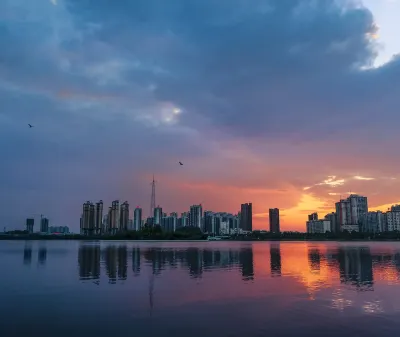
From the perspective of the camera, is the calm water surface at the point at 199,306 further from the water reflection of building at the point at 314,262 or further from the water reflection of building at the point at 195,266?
the water reflection of building at the point at 314,262

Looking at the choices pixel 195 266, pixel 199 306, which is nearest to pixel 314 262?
pixel 195 266

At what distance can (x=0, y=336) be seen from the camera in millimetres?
19844

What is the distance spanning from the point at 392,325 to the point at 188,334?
43.2 ft

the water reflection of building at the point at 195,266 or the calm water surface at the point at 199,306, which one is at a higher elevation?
the calm water surface at the point at 199,306

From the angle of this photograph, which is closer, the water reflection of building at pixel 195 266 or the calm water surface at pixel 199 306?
the calm water surface at pixel 199 306

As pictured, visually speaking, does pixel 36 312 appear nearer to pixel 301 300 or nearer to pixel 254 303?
pixel 254 303

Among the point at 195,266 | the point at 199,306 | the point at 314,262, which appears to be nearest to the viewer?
the point at 199,306

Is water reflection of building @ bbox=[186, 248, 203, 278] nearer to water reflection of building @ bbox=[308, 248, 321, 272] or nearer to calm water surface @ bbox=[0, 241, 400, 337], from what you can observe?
calm water surface @ bbox=[0, 241, 400, 337]

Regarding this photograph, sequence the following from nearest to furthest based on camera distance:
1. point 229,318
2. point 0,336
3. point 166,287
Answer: point 0,336 → point 229,318 → point 166,287

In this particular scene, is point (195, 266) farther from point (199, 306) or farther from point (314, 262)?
point (199, 306)

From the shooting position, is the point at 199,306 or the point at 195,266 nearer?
the point at 199,306

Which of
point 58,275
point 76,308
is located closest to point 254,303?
point 76,308

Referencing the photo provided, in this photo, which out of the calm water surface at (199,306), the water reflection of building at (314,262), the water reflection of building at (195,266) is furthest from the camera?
the water reflection of building at (314,262)

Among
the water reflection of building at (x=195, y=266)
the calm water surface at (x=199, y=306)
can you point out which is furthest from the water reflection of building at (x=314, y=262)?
the water reflection of building at (x=195, y=266)
